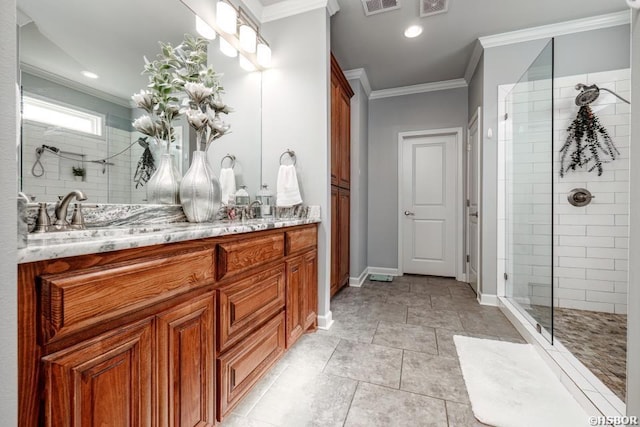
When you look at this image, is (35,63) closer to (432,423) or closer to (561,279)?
(432,423)

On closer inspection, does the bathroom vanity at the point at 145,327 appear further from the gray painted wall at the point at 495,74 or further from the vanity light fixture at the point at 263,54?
the gray painted wall at the point at 495,74

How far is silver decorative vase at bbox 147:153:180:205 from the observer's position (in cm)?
133

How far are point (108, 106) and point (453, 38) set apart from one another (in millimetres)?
2975

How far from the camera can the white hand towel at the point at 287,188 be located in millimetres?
2023

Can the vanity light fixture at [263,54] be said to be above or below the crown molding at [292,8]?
below

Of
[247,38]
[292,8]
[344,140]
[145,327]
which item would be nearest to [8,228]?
[145,327]

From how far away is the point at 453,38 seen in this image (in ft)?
8.73

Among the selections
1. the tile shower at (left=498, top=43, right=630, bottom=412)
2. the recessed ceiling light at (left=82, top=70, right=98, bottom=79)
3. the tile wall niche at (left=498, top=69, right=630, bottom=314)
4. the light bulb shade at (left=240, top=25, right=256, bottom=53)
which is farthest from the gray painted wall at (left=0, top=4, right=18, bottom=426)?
the tile wall niche at (left=498, top=69, right=630, bottom=314)

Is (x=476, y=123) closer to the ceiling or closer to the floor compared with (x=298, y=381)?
closer to the ceiling

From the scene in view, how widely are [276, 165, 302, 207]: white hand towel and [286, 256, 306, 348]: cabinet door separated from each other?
47 centimetres

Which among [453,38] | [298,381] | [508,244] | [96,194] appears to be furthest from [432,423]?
[453,38]

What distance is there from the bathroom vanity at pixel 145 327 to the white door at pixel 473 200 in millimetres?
2521

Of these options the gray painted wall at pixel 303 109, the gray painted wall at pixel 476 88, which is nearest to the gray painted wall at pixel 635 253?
the gray painted wall at pixel 303 109

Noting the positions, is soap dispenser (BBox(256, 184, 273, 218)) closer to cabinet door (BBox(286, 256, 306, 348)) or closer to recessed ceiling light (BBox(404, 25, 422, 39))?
cabinet door (BBox(286, 256, 306, 348))
